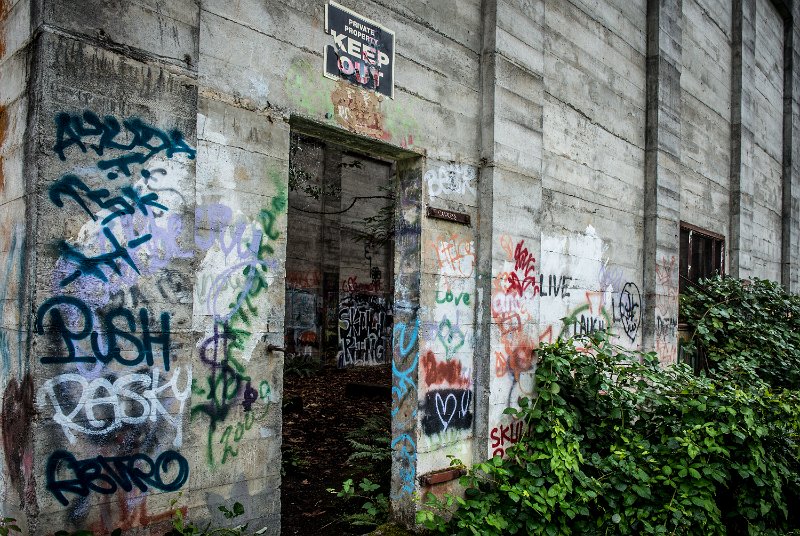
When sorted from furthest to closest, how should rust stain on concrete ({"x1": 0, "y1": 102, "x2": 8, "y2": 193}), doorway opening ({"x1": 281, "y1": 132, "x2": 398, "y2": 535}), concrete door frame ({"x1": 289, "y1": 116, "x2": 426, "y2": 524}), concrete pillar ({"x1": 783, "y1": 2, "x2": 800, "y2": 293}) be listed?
1. concrete pillar ({"x1": 783, "y1": 2, "x2": 800, "y2": 293})
2. doorway opening ({"x1": 281, "y1": 132, "x2": 398, "y2": 535})
3. concrete door frame ({"x1": 289, "y1": 116, "x2": 426, "y2": 524})
4. rust stain on concrete ({"x1": 0, "y1": 102, "x2": 8, "y2": 193})

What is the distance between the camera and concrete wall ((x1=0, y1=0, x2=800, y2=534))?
2971mm

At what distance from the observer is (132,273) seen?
10.5 ft

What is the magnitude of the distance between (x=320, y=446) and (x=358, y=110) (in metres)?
4.71

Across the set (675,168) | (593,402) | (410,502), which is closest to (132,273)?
(410,502)

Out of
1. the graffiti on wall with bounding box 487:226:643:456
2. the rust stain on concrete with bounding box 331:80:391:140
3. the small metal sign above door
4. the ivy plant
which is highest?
the small metal sign above door

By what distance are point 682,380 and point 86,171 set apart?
5638 mm

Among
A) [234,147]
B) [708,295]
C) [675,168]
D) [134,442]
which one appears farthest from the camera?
[708,295]

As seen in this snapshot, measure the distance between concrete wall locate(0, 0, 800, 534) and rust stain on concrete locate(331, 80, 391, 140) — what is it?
0.05ft

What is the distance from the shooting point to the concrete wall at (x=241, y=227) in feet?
9.75

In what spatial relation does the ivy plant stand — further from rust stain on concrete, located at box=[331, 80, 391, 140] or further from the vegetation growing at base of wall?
rust stain on concrete, located at box=[331, 80, 391, 140]

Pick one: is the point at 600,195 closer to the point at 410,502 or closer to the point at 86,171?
the point at 410,502

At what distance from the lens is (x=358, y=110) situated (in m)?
4.39

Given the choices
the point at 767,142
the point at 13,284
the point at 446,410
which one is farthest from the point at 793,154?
the point at 13,284

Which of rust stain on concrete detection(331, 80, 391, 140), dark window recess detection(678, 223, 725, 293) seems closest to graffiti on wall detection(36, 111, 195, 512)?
rust stain on concrete detection(331, 80, 391, 140)
